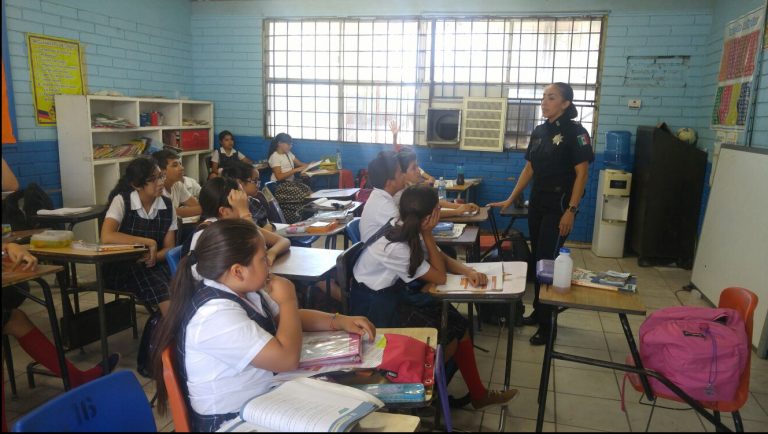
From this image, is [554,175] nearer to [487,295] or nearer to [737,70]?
[487,295]

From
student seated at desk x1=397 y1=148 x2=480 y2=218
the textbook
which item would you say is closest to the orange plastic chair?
the textbook

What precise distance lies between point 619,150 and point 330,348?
5.51m

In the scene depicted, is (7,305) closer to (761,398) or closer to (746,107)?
(761,398)

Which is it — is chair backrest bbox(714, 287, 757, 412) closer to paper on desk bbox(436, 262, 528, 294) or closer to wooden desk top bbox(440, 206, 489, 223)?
paper on desk bbox(436, 262, 528, 294)

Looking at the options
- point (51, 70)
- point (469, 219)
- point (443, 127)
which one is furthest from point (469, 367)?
point (51, 70)

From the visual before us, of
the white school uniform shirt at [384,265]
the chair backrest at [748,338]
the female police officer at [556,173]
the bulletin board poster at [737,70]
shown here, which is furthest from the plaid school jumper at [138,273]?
the bulletin board poster at [737,70]

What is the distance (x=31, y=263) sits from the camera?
2.48 m

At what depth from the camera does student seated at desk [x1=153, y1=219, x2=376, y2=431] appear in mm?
1549

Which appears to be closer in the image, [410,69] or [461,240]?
[461,240]

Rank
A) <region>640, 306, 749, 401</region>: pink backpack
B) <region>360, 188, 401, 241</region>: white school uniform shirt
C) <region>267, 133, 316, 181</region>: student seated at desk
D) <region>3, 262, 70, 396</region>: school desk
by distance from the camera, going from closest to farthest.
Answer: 1. <region>640, 306, 749, 401</region>: pink backpack
2. <region>3, 262, 70, 396</region>: school desk
3. <region>360, 188, 401, 241</region>: white school uniform shirt
4. <region>267, 133, 316, 181</region>: student seated at desk

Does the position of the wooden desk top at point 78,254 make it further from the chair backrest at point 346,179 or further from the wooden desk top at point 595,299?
the chair backrest at point 346,179

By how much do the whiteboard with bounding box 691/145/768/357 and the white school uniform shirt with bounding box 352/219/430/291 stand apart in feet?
7.90

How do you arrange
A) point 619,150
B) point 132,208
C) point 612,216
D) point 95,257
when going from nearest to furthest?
1. point 95,257
2. point 132,208
3. point 612,216
4. point 619,150

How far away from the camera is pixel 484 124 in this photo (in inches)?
268
